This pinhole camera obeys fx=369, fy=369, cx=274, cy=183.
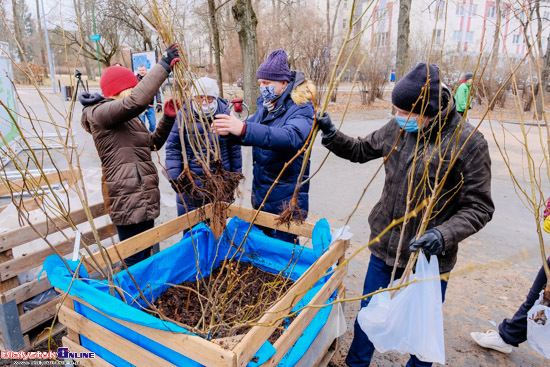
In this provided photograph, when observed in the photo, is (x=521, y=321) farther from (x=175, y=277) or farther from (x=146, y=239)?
(x=146, y=239)

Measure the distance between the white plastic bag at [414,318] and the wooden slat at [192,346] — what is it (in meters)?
0.82

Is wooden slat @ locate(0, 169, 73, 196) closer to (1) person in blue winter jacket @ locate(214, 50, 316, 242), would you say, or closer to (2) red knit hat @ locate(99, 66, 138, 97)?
(2) red knit hat @ locate(99, 66, 138, 97)

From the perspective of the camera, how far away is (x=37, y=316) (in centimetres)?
225

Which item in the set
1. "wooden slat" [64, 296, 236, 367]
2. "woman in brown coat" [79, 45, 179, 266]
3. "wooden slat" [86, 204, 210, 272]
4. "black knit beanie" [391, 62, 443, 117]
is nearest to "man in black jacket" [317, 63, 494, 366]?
"black knit beanie" [391, 62, 443, 117]

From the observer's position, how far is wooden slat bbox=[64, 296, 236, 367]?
119 centimetres

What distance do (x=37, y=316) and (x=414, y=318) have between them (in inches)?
85.5

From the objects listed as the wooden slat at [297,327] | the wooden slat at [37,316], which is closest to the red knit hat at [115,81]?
the wooden slat at [37,316]

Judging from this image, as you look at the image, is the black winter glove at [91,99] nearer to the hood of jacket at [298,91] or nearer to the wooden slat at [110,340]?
the hood of jacket at [298,91]

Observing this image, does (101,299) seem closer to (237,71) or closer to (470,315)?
(470,315)

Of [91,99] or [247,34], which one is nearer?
[91,99]

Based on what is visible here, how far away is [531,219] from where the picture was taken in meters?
4.52

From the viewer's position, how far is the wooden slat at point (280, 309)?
121 centimetres

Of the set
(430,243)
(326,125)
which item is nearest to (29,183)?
(326,125)

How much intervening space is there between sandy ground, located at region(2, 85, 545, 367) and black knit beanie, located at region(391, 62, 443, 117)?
2.44 ft
